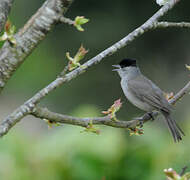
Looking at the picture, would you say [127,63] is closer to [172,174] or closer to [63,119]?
[63,119]

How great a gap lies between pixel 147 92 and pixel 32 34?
9.19ft

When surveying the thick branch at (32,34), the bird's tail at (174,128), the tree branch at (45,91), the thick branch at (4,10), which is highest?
the thick branch at (4,10)

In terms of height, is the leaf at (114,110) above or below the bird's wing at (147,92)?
A: below

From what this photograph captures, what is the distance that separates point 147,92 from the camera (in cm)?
455

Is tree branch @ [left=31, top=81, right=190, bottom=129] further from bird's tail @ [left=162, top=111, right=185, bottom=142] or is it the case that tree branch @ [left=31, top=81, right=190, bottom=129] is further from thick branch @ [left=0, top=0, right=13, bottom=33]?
bird's tail @ [left=162, top=111, right=185, bottom=142]

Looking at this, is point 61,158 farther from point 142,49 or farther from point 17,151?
point 142,49

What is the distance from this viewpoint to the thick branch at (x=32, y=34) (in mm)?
1893

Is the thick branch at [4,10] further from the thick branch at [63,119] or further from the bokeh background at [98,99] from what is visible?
the bokeh background at [98,99]

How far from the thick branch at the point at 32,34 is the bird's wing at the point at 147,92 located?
233cm

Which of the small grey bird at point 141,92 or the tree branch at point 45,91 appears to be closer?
the tree branch at point 45,91

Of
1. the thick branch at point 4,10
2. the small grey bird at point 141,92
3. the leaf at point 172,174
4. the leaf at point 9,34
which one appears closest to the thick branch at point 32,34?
the leaf at point 9,34

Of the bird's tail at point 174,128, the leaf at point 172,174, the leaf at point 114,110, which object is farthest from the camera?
the bird's tail at point 174,128

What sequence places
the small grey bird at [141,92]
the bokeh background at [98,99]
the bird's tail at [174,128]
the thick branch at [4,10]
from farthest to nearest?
the bokeh background at [98,99] < the small grey bird at [141,92] < the bird's tail at [174,128] < the thick branch at [4,10]

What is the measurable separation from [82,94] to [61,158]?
4643mm
